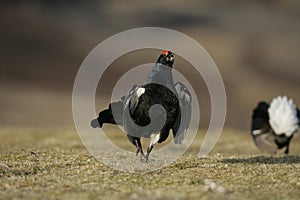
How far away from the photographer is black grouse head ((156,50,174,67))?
12.5m

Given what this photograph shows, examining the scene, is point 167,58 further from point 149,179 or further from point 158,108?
point 149,179

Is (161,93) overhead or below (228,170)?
overhead

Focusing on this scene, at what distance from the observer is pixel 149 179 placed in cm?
1057

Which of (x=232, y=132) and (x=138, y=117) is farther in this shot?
(x=232, y=132)

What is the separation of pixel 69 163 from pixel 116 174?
2.03 meters

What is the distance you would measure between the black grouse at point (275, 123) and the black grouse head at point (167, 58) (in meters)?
8.06

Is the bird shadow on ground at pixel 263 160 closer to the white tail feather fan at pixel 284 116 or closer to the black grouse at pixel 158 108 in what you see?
the black grouse at pixel 158 108

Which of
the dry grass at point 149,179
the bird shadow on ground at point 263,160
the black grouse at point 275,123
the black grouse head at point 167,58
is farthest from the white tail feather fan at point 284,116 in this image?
the black grouse head at point 167,58

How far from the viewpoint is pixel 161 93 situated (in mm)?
11805

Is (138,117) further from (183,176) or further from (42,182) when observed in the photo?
(42,182)

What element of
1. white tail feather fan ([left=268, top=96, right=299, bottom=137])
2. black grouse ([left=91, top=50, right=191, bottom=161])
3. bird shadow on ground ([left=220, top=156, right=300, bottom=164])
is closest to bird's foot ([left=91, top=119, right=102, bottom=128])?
black grouse ([left=91, top=50, right=191, bottom=161])

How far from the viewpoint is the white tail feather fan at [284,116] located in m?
19.3

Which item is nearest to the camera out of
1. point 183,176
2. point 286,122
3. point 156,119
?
point 183,176

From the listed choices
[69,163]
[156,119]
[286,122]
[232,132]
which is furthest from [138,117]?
[232,132]
